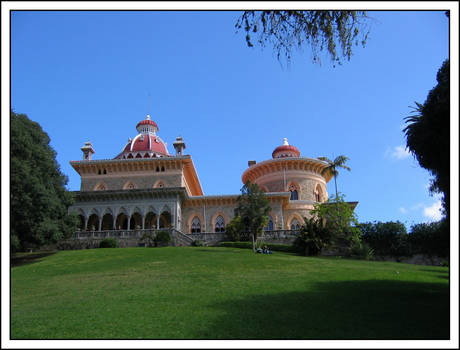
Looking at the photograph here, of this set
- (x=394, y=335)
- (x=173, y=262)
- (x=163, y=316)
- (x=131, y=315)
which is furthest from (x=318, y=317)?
(x=173, y=262)

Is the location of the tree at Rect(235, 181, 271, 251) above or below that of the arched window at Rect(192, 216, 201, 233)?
above

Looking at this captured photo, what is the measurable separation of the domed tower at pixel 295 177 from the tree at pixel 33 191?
2341 centimetres

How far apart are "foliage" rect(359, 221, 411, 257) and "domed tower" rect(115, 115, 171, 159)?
981 inches

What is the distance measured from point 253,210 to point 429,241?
13.5m

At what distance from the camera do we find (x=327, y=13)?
8.80m

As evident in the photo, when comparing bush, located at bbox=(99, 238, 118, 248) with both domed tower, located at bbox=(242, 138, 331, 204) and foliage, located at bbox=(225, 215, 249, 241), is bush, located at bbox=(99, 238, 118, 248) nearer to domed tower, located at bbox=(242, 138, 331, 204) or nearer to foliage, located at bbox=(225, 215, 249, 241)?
foliage, located at bbox=(225, 215, 249, 241)

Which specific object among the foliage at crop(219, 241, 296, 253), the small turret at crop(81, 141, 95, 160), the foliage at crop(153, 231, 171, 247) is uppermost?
the small turret at crop(81, 141, 95, 160)

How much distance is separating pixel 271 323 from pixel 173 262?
40.2ft

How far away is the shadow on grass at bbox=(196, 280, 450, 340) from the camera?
797 cm

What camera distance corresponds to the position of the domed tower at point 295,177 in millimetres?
44562

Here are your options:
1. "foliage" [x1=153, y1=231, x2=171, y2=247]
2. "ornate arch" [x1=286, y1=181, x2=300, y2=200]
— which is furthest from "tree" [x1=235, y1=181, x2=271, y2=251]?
"ornate arch" [x1=286, y1=181, x2=300, y2=200]

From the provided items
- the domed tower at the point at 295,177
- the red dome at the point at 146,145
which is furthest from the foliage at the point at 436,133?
the red dome at the point at 146,145

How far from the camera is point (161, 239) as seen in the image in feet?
105

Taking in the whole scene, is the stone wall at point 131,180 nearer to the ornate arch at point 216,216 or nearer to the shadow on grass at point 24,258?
the ornate arch at point 216,216
